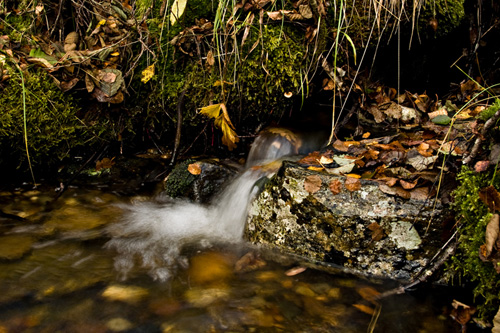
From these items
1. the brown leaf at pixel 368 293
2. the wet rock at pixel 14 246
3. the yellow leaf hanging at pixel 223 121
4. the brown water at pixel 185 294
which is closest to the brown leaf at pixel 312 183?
the brown water at pixel 185 294

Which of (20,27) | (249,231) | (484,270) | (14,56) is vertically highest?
(20,27)

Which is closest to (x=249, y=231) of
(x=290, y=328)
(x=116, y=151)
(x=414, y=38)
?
(x=290, y=328)

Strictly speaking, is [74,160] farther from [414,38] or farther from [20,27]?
[414,38]

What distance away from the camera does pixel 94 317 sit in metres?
1.73

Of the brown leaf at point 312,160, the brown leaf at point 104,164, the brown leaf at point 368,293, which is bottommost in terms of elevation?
the brown leaf at point 368,293

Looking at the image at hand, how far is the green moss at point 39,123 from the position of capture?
2762mm

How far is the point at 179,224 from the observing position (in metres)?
2.86

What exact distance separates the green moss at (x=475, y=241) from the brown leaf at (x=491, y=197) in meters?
0.04

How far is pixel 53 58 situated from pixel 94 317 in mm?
2255

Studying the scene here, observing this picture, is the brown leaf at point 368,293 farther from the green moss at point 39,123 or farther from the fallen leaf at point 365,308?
the green moss at point 39,123

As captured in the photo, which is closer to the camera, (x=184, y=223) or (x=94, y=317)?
(x=94, y=317)

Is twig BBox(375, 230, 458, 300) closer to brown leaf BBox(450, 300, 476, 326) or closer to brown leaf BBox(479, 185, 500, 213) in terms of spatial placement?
brown leaf BBox(450, 300, 476, 326)

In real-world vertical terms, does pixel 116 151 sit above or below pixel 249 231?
above

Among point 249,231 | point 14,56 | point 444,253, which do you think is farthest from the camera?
point 14,56
